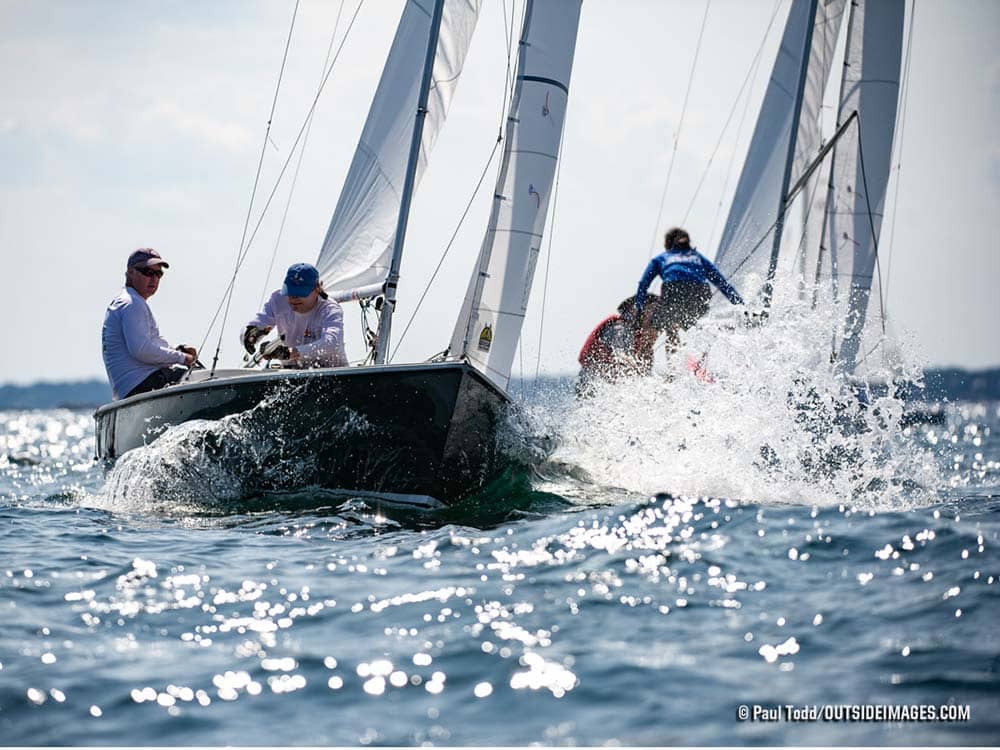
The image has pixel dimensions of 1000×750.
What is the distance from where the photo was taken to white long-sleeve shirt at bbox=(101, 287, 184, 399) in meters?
8.72

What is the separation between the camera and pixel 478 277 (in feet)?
31.8

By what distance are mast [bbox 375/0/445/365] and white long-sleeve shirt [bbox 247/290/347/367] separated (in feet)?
1.11

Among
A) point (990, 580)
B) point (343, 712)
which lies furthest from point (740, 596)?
point (343, 712)

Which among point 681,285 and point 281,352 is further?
point 681,285

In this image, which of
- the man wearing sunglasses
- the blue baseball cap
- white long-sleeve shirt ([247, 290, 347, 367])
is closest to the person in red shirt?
white long-sleeve shirt ([247, 290, 347, 367])

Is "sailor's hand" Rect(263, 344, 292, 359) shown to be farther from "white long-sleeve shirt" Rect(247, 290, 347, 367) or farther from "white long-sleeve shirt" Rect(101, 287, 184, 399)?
"white long-sleeve shirt" Rect(101, 287, 184, 399)

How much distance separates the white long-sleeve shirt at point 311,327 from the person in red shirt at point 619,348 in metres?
3.14

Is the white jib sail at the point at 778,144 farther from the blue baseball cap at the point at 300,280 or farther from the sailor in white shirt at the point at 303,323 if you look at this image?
the blue baseball cap at the point at 300,280

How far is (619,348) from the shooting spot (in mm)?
11195

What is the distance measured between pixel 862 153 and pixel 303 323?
9899 millimetres

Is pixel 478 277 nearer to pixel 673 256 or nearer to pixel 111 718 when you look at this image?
pixel 673 256

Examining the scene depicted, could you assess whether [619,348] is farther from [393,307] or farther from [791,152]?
[791,152]

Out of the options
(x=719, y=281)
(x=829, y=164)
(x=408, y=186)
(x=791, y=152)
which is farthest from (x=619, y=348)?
(x=829, y=164)

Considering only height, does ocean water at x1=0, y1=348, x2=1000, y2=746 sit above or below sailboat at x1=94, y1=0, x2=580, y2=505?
below
